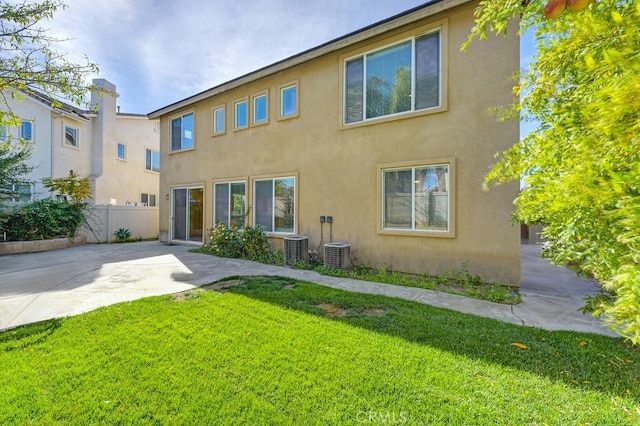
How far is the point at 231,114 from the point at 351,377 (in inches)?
426

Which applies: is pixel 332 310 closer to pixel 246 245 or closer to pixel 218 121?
pixel 246 245

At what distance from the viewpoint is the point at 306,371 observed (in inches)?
115

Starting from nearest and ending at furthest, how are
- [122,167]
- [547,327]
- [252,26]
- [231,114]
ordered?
[547,327] < [252,26] < [231,114] < [122,167]

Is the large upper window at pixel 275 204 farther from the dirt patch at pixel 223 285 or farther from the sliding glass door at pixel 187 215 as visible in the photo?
the sliding glass door at pixel 187 215

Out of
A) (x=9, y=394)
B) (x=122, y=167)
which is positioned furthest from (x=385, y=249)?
(x=122, y=167)

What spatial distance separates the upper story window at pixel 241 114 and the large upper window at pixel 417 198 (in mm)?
6117

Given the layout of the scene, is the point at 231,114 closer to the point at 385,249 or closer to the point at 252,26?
the point at 252,26

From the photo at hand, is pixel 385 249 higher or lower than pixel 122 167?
lower

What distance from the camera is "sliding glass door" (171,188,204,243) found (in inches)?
495

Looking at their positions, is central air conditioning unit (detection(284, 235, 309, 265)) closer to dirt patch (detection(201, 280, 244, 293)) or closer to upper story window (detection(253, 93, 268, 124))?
dirt patch (detection(201, 280, 244, 293))

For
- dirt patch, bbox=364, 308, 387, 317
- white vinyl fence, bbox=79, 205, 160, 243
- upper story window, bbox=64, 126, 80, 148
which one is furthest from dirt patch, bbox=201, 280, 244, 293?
upper story window, bbox=64, 126, 80, 148

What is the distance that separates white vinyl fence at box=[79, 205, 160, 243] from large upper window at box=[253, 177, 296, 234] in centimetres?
894

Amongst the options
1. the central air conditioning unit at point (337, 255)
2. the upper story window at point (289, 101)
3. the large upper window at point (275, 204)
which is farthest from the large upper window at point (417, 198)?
the upper story window at point (289, 101)

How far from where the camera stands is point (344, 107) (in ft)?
27.2
